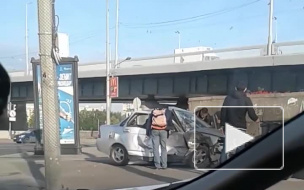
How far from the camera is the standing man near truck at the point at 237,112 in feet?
8.57

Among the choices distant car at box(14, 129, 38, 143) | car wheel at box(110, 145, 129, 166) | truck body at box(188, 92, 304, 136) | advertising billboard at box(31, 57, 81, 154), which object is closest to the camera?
truck body at box(188, 92, 304, 136)

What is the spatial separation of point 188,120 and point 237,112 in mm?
324

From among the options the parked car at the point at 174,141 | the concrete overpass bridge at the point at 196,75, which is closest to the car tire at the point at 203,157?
the parked car at the point at 174,141

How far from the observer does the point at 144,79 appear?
3855 mm

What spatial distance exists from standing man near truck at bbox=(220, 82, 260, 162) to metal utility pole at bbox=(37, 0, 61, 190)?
8.55 ft

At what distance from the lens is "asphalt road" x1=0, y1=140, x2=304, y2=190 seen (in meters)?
3.41

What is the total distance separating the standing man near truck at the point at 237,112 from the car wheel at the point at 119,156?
1638 millimetres

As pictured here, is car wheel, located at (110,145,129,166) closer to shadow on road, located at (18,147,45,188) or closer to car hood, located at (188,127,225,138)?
shadow on road, located at (18,147,45,188)

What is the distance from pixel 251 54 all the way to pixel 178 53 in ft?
1.52

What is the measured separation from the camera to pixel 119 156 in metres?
4.53

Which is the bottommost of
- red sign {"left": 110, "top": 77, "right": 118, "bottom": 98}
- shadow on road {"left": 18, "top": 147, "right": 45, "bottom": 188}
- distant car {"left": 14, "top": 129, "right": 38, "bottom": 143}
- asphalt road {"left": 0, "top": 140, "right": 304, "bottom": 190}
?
shadow on road {"left": 18, "top": 147, "right": 45, "bottom": 188}

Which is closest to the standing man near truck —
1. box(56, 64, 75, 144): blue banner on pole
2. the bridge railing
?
the bridge railing

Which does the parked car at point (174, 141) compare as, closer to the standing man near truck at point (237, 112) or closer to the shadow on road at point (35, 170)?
the standing man near truck at point (237, 112)

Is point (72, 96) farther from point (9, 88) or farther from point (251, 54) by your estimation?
point (251, 54)
